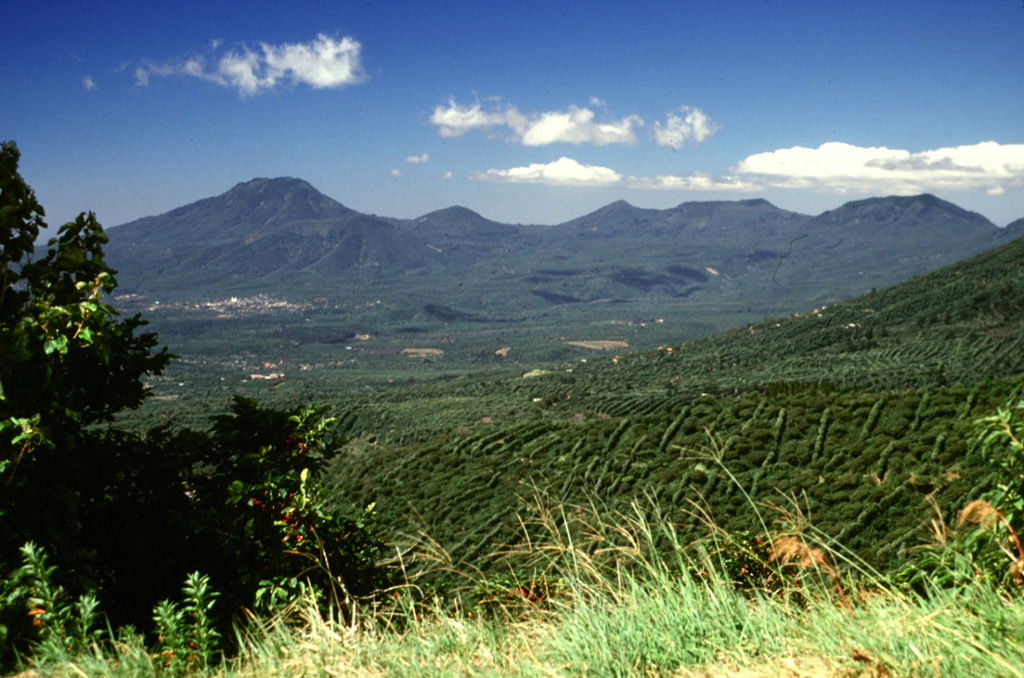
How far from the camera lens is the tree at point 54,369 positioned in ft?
16.3

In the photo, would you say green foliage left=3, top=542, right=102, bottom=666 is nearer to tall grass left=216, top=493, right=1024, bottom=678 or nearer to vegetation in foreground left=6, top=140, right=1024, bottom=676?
vegetation in foreground left=6, top=140, right=1024, bottom=676

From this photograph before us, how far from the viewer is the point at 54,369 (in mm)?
5234

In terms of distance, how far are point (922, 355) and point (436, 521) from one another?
168 ft

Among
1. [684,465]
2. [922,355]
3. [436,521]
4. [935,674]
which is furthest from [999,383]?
[922,355]

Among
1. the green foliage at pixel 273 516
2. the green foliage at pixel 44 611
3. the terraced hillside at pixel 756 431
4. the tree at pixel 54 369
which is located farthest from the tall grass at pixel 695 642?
the tree at pixel 54 369

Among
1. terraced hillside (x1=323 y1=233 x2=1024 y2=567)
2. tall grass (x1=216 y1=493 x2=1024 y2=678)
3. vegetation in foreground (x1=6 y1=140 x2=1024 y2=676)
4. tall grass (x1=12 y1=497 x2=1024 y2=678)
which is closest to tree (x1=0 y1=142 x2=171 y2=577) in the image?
vegetation in foreground (x1=6 y1=140 x2=1024 y2=676)

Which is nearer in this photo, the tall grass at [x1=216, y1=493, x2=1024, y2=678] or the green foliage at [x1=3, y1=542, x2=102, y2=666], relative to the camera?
the tall grass at [x1=216, y1=493, x2=1024, y2=678]

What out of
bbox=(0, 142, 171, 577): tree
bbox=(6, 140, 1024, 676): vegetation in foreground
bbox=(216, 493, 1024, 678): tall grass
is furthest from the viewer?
bbox=(0, 142, 171, 577): tree

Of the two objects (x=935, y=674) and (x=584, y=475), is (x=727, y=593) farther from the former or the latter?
(x=584, y=475)

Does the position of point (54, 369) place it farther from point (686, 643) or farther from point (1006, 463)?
point (1006, 463)

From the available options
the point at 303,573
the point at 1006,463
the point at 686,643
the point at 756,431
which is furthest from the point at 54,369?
the point at 756,431

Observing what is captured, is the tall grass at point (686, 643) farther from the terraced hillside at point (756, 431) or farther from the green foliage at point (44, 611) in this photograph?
the terraced hillside at point (756, 431)

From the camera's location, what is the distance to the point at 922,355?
61875 millimetres

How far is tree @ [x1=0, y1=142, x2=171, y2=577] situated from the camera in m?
4.96
